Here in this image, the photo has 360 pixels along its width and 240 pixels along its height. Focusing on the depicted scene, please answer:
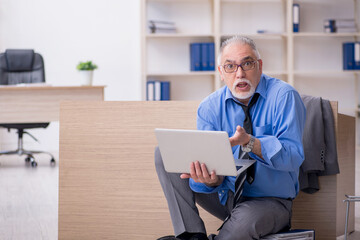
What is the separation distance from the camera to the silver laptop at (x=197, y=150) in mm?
1594

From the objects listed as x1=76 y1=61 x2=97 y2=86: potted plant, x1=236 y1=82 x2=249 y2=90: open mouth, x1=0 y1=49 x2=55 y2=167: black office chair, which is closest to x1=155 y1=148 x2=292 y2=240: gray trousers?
x1=236 y1=82 x2=249 y2=90: open mouth

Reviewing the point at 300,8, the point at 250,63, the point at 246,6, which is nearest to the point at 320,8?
the point at 300,8

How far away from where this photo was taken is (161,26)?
591 cm

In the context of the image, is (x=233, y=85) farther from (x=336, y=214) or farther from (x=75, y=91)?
(x=75, y=91)

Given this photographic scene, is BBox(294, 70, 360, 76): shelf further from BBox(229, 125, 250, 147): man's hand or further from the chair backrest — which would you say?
BBox(229, 125, 250, 147): man's hand

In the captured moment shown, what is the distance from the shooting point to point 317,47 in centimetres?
625

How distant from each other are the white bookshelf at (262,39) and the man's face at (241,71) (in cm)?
420

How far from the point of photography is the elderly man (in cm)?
175

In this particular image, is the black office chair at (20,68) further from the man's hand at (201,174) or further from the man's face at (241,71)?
the man's hand at (201,174)

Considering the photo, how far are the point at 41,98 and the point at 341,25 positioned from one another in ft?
11.8

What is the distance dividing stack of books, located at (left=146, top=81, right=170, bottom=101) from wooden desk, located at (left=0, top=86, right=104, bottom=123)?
148 centimetres

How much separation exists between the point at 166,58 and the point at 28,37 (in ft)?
5.66

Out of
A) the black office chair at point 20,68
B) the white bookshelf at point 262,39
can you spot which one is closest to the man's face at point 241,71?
the black office chair at point 20,68

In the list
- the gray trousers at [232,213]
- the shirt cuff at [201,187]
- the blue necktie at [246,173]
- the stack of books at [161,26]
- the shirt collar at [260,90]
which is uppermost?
the stack of books at [161,26]
